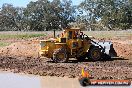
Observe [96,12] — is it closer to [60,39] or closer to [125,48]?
[125,48]

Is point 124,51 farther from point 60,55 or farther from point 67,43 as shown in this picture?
point 60,55

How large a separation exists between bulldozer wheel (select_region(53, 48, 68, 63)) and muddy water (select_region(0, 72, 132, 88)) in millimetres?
4761

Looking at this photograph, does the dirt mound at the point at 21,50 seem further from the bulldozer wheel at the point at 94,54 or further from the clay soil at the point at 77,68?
the bulldozer wheel at the point at 94,54

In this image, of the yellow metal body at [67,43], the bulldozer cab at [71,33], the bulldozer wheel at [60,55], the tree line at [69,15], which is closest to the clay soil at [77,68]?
the bulldozer wheel at [60,55]

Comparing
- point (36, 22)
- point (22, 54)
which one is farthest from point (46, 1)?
point (22, 54)

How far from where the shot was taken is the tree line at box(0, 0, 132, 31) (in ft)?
322

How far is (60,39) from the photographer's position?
82.8 feet

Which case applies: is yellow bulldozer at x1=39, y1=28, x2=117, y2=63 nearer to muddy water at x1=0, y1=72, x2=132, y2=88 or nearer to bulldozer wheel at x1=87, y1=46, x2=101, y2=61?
bulldozer wheel at x1=87, y1=46, x2=101, y2=61

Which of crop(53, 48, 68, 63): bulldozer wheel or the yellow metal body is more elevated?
the yellow metal body

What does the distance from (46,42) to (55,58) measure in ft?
3.98

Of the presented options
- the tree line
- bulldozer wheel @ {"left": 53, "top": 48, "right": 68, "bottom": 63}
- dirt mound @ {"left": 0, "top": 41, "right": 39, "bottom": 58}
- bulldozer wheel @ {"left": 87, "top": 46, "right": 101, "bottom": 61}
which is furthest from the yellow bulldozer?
the tree line

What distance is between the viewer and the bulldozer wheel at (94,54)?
26.2 meters

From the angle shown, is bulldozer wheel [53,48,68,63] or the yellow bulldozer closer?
bulldozer wheel [53,48,68,63]

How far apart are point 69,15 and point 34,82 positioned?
94.7 metres
